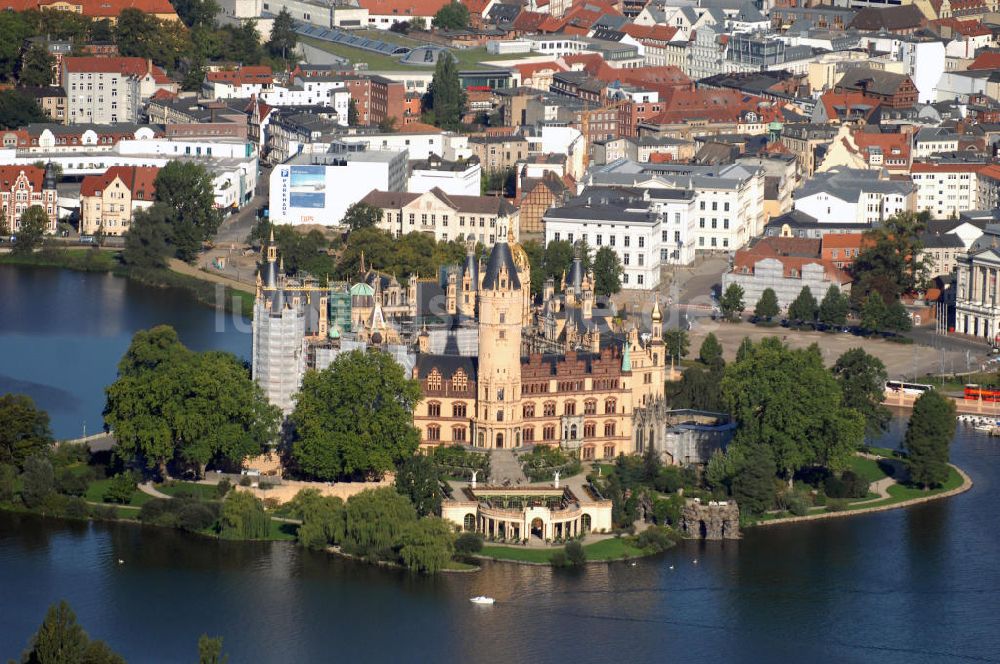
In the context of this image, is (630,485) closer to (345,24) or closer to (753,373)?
(753,373)

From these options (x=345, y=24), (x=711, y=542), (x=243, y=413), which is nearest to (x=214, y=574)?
(x=243, y=413)

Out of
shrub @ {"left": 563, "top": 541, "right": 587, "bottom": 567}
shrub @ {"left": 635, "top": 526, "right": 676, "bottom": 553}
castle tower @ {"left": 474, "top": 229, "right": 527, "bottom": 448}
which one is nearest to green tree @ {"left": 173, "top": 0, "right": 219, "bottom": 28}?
castle tower @ {"left": 474, "top": 229, "right": 527, "bottom": 448}

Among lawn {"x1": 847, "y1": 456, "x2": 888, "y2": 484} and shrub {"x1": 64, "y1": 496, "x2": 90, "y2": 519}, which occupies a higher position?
lawn {"x1": 847, "y1": 456, "x2": 888, "y2": 484}

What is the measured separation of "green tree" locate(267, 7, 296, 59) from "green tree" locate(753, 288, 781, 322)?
56411 mm

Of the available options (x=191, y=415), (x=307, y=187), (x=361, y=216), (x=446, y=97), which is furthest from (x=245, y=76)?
(x=191, y=415)

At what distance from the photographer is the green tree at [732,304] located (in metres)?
127

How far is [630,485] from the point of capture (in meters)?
99.4

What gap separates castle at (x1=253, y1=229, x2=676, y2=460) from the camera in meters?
101

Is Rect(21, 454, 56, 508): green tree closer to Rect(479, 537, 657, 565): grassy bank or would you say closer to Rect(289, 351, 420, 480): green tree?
Rect(289, 351, 420, 480): green tree

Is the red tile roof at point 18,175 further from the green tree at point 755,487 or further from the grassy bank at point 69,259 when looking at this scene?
the green tree at point 755,487

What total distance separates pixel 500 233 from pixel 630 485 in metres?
37.6

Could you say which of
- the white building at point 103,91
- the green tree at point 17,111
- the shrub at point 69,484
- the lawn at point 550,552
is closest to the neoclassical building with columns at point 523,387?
the lawn at point 550,552

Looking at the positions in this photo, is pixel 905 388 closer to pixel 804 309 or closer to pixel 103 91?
pixel 804 309

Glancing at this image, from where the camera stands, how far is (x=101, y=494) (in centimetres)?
9900
